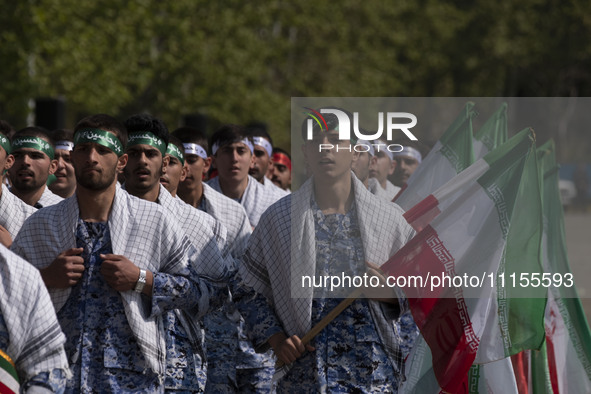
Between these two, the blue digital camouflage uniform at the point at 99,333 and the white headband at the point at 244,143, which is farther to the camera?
the white headband at the point at 244,143

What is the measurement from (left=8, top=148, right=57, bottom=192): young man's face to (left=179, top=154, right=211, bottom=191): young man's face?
1007mm

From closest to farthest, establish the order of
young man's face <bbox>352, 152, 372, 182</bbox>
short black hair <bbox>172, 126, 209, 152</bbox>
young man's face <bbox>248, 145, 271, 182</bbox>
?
young man's face <bbox>352, 152, 372, 182</bbox> → short black hair <bbox>172, 126, 209, 152</bbox> → young man's face <bbox>248, 145, 271, 182</bbox>

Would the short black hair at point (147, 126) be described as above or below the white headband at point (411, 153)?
below

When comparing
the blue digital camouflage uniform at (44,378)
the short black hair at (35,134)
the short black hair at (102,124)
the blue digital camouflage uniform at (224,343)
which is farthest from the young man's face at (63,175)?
the blue digital camouflage uniform at (44,378)

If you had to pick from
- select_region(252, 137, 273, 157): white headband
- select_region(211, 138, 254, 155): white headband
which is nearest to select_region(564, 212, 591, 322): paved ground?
select_region(252, 137, 273, 157): white headband

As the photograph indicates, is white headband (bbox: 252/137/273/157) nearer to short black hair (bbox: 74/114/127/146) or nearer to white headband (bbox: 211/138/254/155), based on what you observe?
white headband (bbox: 211/138/254/155)

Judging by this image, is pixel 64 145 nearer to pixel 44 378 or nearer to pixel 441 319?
pixel 441 319

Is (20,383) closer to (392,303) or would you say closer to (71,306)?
(71,306)

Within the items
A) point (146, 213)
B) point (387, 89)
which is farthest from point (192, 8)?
point (146, 213)

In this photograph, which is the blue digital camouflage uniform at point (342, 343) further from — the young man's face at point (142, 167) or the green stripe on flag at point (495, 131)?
the green stripe on flag at point (495, 131)

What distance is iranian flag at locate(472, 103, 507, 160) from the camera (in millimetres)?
10312

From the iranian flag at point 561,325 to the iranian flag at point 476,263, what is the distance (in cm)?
108

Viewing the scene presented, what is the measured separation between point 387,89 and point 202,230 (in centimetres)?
4276

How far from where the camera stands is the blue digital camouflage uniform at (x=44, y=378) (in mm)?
5371
